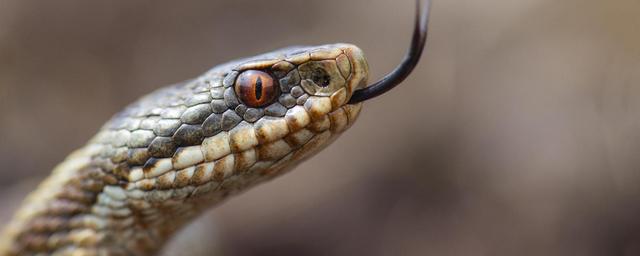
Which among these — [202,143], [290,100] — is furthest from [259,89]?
[202,143]

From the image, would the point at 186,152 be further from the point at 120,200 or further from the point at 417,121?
the point at 417,121

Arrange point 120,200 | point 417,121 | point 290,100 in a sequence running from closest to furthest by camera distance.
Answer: point 290,100
point 120,200
point 417,121

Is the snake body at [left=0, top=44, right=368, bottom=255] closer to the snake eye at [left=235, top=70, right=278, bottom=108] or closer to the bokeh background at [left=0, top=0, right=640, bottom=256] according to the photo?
the snake eye at [left=235, top=70, right=278, bottom=108]

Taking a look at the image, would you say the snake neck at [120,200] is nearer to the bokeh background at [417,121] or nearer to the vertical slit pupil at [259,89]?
the vertical slit pupil at [259,89]

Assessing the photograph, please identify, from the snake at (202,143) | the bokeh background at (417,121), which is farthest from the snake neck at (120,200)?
the bokeh background at (417,121)

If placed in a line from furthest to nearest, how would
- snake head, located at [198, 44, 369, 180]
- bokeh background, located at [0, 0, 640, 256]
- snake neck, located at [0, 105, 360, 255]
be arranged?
bokeh background, located at [0, 0, 640, 256] < snake neck, located at [0, 105, 360, 255] < snake head, located at [198, 44, 369, 180]

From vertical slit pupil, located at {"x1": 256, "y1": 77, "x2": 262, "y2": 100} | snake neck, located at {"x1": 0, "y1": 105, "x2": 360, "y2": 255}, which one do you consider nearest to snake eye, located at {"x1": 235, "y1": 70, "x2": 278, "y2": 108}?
vertical slit pupil, located at {"x1": 256, "y1": 77, "x2": 262, "y2": 100}
